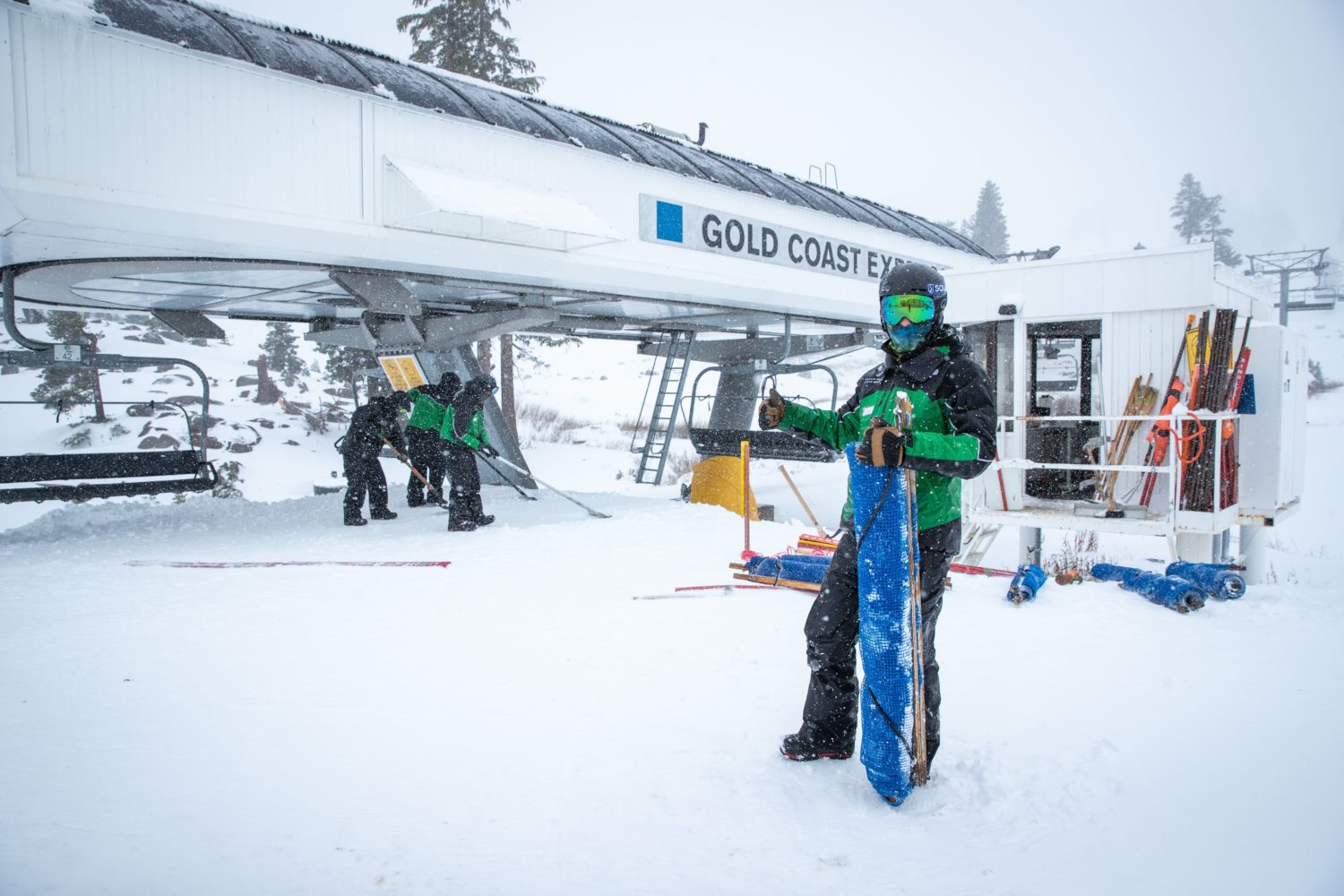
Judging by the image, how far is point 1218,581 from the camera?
5.27 m

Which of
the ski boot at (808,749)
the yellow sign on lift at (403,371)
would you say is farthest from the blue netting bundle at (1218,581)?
the yellow sign on lift at (403,371)

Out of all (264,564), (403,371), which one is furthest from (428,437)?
(264,564)

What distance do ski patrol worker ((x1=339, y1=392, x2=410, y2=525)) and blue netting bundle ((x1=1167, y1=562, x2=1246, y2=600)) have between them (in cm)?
828

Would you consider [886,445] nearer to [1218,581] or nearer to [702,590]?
[702,590]

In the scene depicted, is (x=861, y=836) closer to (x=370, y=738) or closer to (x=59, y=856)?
(x=370, y=738)

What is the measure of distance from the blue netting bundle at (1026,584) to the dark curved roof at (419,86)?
6.20 m

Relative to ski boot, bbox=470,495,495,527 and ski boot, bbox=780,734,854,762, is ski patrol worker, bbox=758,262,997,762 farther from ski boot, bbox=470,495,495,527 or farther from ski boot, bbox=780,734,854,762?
ski boot, bbox=470,495,495,527

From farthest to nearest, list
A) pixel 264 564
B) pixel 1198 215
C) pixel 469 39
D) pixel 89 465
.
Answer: pixel 1198 215 → pixel 469 39 → pixel 89 465 → pixel 264 564

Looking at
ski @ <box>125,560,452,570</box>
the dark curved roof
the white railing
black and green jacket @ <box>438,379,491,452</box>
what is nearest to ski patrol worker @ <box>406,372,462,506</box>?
black and green jacket @ <box>438,379,491,452</box>

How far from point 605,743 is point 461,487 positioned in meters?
5.95

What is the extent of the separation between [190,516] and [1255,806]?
35.5 feet

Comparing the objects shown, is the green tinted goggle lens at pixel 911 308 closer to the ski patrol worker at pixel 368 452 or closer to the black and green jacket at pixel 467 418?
the black and green jacket at pixel 467 418

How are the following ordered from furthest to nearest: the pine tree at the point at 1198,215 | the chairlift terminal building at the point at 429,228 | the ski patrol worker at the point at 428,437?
the pine tree at the point at 1198,215
the ski patrol worker at the point at 428,437
the chairlift terminal building at the point at 429,228

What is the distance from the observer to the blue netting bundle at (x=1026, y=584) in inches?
210
